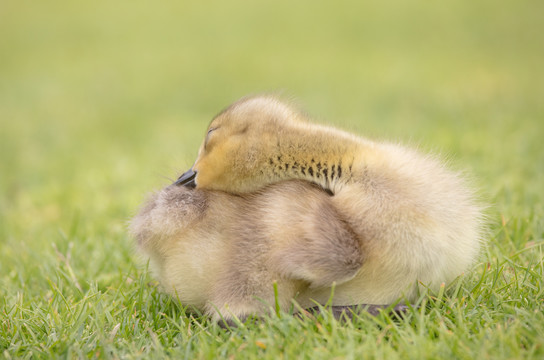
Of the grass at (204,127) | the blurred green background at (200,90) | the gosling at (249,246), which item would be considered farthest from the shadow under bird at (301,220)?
the blurred green background at (200,90)

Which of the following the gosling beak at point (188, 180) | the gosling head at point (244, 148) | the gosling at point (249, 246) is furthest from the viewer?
the gosling beak at point (188, 180)

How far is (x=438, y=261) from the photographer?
8.07 ft

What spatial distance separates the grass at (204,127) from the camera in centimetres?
239

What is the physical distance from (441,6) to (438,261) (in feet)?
51.4

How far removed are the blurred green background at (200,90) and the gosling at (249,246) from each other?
0.61 meters

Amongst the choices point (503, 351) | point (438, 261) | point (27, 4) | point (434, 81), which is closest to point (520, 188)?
point (438, 261)

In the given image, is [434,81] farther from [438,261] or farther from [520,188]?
[438,261]

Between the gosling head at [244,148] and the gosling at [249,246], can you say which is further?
the gosling head at [244,148]

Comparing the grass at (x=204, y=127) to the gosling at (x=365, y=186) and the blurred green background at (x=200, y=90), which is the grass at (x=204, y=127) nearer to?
the blurred green background at (x=200, y=90)

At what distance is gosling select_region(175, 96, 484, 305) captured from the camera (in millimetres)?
2436

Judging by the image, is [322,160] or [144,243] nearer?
[322,160]

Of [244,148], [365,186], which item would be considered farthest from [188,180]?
[365,186]

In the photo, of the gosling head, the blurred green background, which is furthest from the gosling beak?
the blurred green background

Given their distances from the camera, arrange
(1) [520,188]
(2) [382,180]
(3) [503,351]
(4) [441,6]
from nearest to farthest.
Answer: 1. (3) [503,351]
2. (2) [382,180]
3. (1) [520,188]
4. (4) [441,6]
